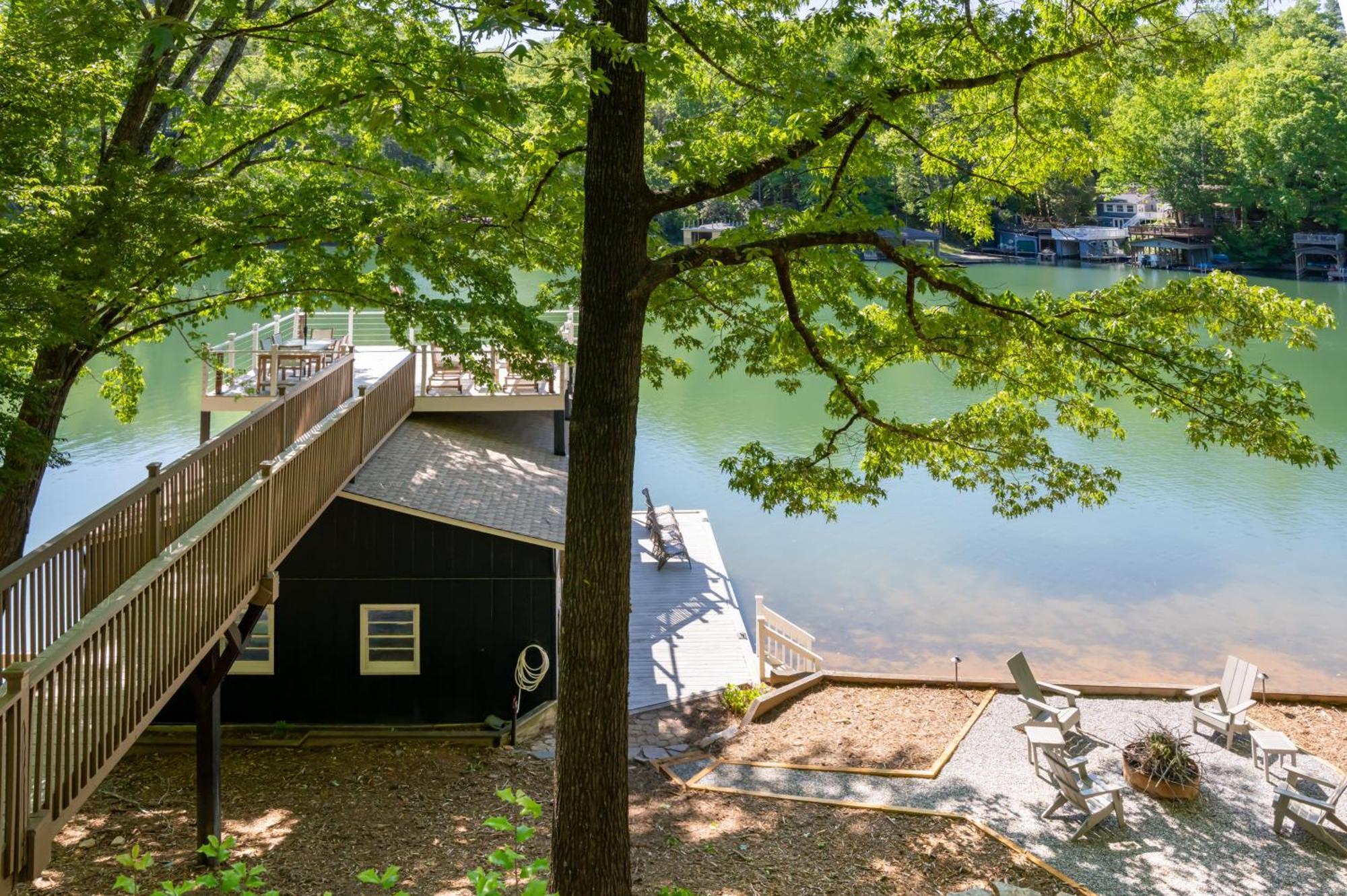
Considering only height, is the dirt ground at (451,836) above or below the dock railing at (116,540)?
below

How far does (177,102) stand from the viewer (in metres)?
10.3

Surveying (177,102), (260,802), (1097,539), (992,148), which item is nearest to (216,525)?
(260,802)

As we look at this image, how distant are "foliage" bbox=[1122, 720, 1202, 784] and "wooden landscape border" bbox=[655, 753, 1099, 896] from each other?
1667mm

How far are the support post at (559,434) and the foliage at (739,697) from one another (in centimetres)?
435

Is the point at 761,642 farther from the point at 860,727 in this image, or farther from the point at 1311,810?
the point at 1311,810

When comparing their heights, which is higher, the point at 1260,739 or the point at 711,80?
the point at 711,80

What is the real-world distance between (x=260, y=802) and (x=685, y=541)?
11099 millimetres

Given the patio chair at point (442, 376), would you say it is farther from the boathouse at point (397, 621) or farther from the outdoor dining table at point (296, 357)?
the boathouse at point (397, 621)

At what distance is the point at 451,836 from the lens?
855cm

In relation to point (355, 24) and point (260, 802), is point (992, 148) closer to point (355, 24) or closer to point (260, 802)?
point (355, 24)

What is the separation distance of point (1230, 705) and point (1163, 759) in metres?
2.08

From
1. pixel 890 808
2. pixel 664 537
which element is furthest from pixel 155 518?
pixel 664 537

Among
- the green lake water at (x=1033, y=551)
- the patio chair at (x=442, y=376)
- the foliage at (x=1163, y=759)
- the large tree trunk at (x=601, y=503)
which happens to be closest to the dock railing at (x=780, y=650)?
the green lake water at (x=1033, y=551)

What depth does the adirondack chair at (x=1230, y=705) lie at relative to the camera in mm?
10320
